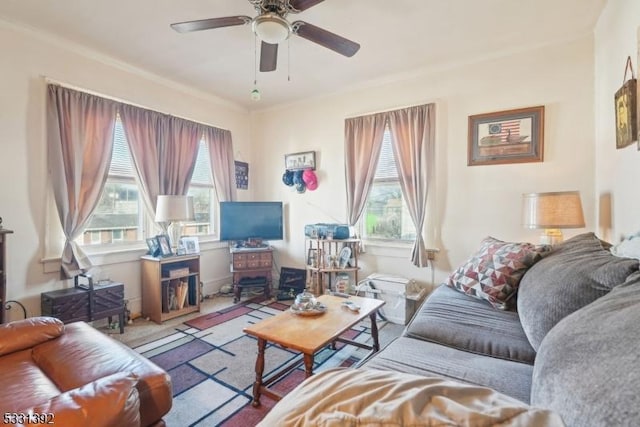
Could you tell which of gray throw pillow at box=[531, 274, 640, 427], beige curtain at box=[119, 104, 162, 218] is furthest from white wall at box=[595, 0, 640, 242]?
beige curtain at box=[119, 104, 162, 218]

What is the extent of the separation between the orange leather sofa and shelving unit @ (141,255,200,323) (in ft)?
4.50

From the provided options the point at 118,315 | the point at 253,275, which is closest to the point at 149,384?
the point at 118,315

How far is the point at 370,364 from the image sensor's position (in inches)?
53.4

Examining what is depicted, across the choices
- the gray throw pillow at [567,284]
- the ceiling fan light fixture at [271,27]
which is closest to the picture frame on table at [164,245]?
the ceiling fan light fixture at [271,27]

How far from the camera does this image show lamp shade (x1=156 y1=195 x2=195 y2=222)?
3.23 metres

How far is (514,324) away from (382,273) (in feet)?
6.44

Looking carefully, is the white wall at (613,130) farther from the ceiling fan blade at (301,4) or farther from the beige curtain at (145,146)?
the beige curtain at (145,146)

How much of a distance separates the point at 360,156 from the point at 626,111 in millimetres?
2292

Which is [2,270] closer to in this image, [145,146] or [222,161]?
[145,146]

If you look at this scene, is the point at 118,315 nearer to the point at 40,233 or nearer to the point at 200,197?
the point at 40,233

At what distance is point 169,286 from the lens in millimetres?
3381

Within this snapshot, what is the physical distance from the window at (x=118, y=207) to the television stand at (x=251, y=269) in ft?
3.70

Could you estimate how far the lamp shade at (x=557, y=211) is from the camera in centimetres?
233

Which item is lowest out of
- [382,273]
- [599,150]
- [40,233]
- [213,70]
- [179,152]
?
[382,273]
